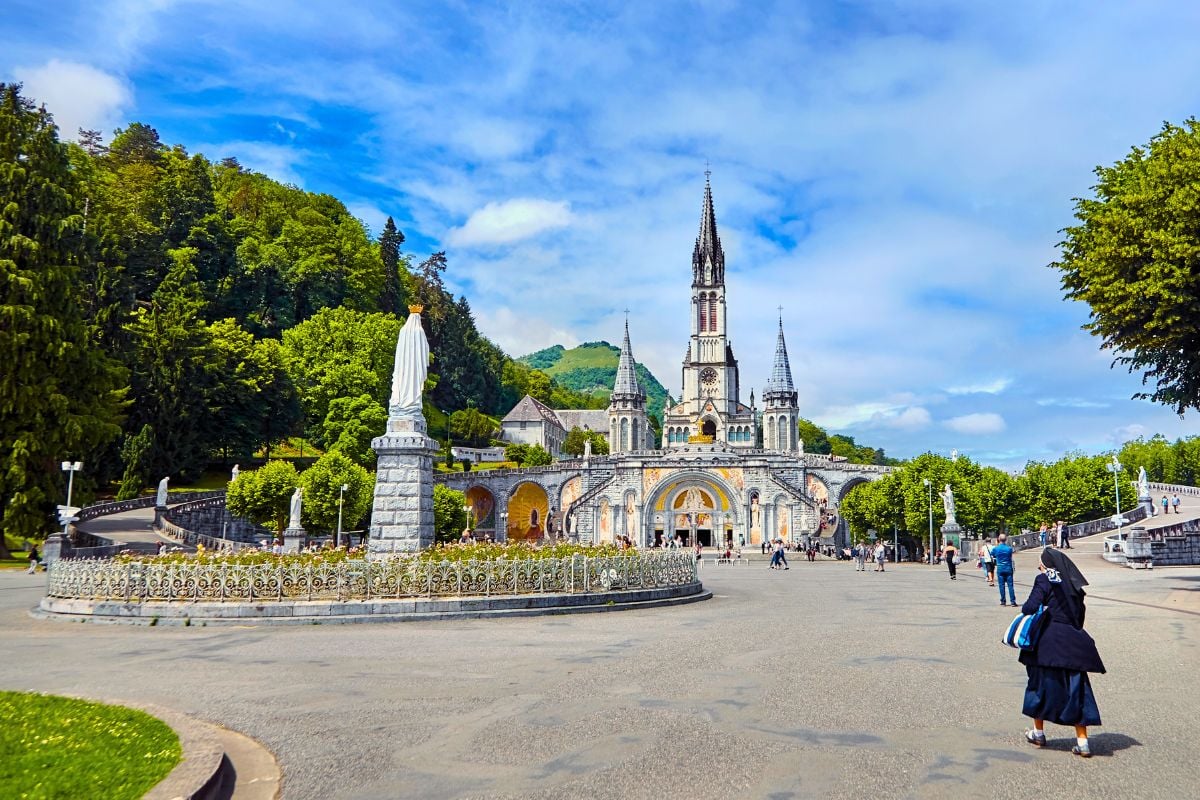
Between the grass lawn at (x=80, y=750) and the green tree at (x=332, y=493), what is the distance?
113ft

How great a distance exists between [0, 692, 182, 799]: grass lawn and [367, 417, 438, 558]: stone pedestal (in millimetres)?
9978

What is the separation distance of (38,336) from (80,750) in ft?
101

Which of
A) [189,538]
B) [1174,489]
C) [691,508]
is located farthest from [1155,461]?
[189,538]

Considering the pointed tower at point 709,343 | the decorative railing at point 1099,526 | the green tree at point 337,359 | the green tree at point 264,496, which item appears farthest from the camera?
the pointed tower at point 709,343

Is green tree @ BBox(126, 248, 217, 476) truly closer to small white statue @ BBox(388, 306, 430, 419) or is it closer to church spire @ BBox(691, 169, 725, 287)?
small white statue @ BBox(388, 306, 430, 419)

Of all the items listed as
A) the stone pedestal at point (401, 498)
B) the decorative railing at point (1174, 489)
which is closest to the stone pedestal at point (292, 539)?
the stone pedestal at point (401, 498)

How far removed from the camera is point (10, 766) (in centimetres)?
522

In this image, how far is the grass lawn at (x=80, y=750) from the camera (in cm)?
490

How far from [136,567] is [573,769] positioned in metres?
12.8

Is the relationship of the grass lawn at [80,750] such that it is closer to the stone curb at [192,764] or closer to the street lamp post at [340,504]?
the stone curb at [192,764]

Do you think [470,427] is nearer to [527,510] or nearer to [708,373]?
[527,510]

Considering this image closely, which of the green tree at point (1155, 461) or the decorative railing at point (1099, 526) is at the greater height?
the green tree at point (1155, 461)

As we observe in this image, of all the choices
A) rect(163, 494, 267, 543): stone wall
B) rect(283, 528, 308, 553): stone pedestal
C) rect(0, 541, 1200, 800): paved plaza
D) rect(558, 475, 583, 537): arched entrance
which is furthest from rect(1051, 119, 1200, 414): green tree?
rect(558, 475, 583, 537): arched entrance

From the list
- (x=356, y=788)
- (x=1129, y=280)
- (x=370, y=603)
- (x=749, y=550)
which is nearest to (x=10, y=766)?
(x=356, y=788)
